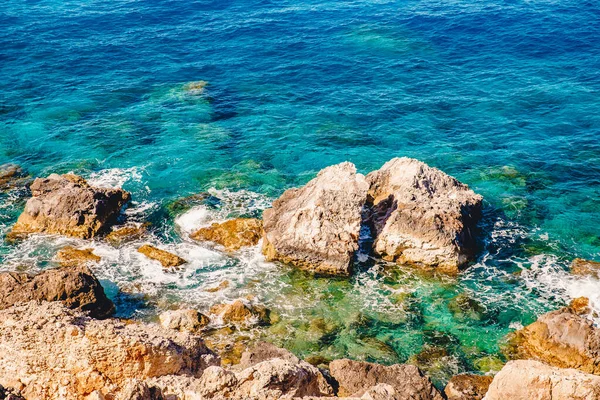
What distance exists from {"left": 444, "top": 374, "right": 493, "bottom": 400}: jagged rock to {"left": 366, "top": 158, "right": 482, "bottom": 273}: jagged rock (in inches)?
353

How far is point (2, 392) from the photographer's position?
1859 centimetres

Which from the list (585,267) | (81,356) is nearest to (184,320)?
(81,356)

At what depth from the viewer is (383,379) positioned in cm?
2400

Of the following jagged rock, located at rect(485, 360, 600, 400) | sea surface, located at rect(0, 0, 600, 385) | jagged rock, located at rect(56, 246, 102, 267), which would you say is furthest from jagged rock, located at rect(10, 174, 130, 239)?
jagged rock, located at rect(485, 360, 600, 400)

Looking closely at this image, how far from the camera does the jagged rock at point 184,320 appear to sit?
29.1 m

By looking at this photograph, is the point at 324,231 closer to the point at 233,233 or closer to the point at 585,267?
the point at 233,233

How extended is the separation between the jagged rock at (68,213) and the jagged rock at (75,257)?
5.66 ft

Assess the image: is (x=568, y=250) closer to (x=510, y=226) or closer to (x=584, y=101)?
(x=510, y=226)

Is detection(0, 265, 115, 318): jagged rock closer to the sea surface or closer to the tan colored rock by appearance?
the sea surface

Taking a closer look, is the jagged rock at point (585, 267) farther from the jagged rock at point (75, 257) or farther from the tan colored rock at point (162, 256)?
the jagged rock at point (75, 257)

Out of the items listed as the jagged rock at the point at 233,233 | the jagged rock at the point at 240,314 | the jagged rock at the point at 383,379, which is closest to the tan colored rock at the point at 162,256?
the jagged rock at the point at 233,233

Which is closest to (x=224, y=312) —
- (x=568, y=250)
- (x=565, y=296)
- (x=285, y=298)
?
(x=285, y=298)

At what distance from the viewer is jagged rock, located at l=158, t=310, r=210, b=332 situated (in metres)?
29.1

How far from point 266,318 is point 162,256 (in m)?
8.34
